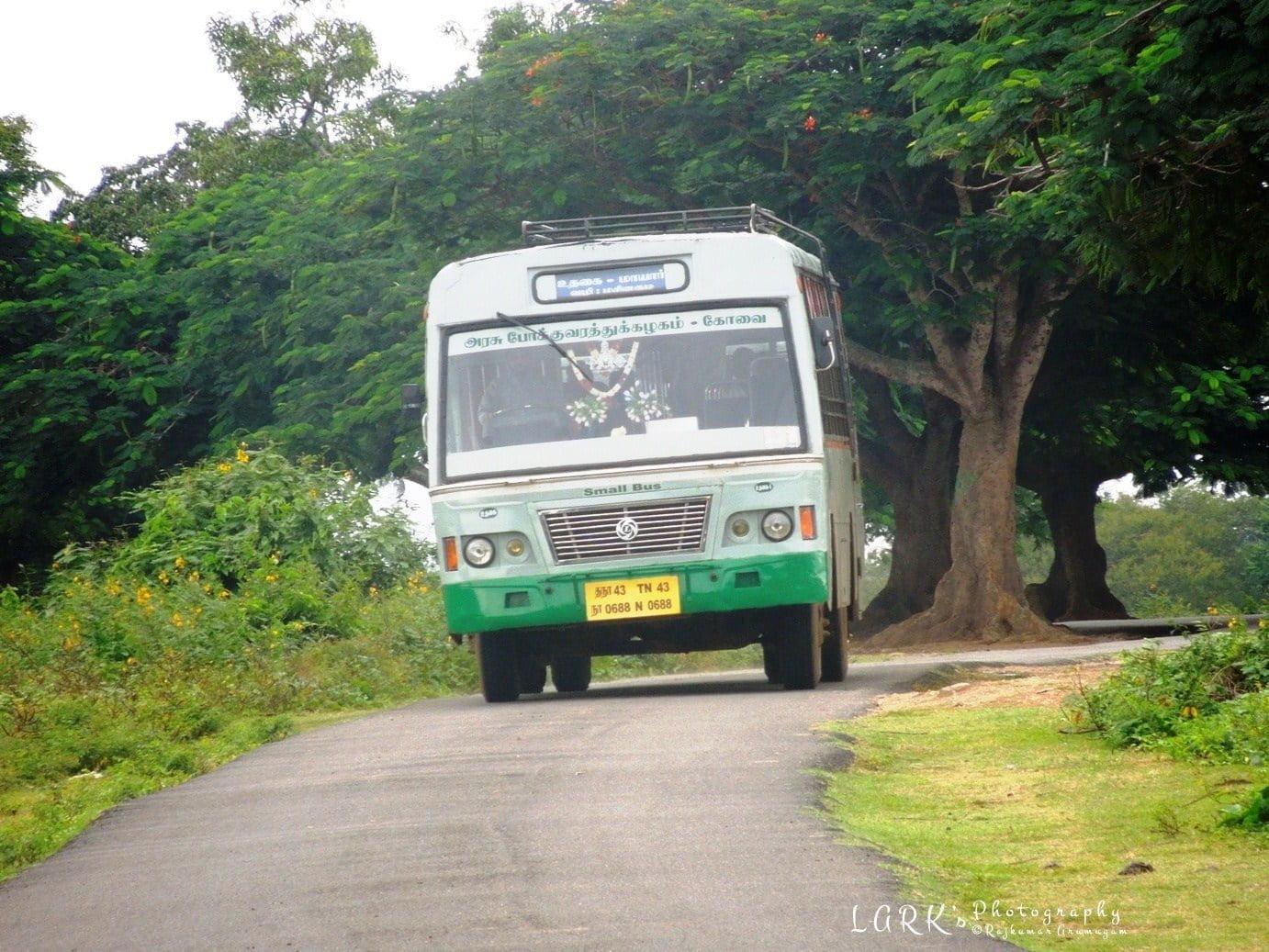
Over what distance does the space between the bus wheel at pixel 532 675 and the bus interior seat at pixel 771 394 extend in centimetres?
293

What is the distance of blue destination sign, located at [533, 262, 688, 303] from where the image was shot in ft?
47.7

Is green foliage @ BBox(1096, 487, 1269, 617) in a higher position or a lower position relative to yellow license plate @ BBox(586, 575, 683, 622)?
higher

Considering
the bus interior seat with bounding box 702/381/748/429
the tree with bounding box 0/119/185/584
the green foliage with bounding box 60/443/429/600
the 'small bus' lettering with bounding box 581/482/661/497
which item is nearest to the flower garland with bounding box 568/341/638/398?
the bus interior seat with bounding box 702/381/748/429

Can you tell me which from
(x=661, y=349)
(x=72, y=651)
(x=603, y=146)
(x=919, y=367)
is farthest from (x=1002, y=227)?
(x=72, y=651)

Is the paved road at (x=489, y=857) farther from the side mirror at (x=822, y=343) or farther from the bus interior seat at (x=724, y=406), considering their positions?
the side mirror at (x=822, y=343)

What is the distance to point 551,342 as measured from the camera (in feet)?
47.5

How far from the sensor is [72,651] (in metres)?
15.8

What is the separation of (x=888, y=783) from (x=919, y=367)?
53.0 ft

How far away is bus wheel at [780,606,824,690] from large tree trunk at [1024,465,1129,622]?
775 inches

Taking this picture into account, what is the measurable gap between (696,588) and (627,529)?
2.08ft

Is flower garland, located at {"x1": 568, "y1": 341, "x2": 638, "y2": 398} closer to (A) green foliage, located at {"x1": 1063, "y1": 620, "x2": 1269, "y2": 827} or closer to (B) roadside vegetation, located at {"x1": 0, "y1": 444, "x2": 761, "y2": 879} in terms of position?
(B) roadside vegetation, located at {"x1": 0, "y1": 444, "x2": 761, "y2": 879}

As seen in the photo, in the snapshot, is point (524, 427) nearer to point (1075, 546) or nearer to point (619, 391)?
point (619, 391)

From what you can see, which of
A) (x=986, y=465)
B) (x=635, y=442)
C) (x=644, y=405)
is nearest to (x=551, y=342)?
(x=644, y=405)

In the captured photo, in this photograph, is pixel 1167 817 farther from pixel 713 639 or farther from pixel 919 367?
pixel 919 367
